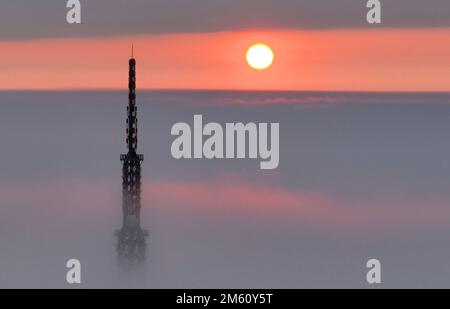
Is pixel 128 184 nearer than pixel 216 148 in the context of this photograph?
No

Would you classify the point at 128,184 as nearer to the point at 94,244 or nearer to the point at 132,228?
the point at 132,228
